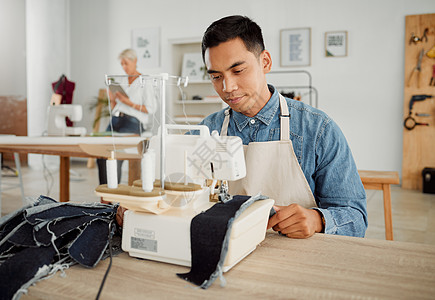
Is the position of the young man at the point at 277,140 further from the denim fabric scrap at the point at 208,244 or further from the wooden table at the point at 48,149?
the wooden table at the point at 48,149

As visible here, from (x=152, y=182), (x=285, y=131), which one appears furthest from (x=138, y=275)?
(x=285, y=131)

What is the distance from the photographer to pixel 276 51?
6.43 meters

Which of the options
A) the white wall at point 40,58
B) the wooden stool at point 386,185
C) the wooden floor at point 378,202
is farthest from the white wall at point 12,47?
the wooden stool at point 386,185

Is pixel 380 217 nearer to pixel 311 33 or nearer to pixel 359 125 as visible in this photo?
A: pixel 359 125

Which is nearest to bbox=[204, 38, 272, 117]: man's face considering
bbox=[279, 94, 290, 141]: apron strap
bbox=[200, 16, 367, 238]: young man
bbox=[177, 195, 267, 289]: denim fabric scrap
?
bbox=[200, 16, 367, 238]: young man

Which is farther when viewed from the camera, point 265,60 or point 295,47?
point 295,47

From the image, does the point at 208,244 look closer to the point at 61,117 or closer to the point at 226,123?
the point at 226,123

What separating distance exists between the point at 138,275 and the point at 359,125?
5.66 metres

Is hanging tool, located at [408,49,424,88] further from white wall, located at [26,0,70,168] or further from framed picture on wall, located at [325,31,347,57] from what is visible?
white wall, located at [26,0,70,168]

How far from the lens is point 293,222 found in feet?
3.71

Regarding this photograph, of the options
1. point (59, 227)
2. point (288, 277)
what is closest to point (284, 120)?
point (288, 277)

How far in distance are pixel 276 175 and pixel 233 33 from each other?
53 centimetres

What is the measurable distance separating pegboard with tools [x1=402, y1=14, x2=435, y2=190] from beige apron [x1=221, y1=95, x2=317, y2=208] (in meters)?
4.77

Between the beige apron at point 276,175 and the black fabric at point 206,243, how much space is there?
58 cm
